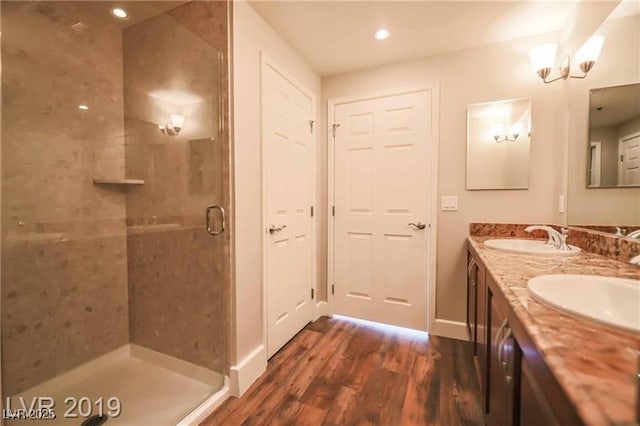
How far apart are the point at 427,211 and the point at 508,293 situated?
1.55m

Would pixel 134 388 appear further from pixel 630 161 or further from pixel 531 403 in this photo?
pixel 630 161

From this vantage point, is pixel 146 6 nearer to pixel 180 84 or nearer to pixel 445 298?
pixel 180 84

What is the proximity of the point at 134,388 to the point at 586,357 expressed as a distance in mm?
2204

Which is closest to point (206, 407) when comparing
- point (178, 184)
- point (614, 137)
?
point (178, 184)

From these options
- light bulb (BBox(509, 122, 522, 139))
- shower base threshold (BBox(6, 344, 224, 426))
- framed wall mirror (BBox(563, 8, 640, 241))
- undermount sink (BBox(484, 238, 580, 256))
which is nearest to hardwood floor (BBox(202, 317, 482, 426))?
shower base threshold (BBox(6, 344, 224, 426))

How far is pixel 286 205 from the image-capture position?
2160 millimetres

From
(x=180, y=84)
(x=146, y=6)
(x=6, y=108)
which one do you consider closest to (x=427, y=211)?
(x=180, y=84)

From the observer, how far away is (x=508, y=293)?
0.82 meters

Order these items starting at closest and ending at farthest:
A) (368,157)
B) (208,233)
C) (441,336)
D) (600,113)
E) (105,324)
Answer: (600,113) → (208,233) → (105,324) → (441,336) → (368,157)

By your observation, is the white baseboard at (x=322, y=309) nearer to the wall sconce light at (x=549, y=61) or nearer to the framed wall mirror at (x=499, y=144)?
the framed wall mirror at (x=499, y=144)

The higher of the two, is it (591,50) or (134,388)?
(591,50)

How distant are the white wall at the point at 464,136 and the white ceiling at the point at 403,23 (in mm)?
122

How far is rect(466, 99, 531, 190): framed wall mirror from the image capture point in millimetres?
2031

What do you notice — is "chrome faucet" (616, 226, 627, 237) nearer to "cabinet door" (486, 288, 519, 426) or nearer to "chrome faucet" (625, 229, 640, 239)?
"chrome faucet" (625, 229, 640, 239)
